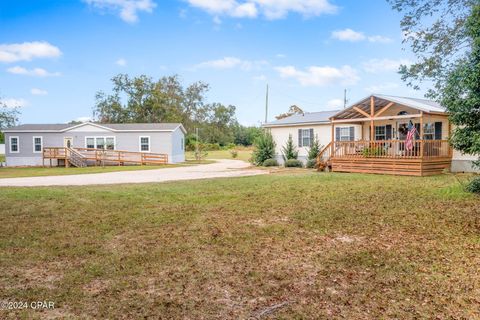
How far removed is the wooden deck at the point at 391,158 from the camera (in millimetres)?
15195

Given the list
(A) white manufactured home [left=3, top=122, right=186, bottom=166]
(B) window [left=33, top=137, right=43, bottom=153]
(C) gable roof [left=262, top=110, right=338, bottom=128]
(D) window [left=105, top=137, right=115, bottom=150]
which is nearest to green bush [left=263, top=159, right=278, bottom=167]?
(C) gable roof [left=262, top=110, right=338, bottom=128]

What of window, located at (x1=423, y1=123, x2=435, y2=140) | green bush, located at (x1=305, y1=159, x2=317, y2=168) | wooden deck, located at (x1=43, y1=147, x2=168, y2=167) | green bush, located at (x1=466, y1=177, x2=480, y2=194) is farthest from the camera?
wooden deck, located at (x1=43, y1=147, x2=168, y2=167)

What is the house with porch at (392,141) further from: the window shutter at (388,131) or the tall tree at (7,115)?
the tall tree at (7,115)

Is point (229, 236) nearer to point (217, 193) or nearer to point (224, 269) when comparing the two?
point (224, 269)

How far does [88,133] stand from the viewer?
96.5ft

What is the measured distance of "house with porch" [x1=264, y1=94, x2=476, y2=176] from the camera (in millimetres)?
15414

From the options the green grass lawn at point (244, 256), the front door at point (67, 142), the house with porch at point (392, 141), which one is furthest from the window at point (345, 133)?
the front door at point (67, 142)

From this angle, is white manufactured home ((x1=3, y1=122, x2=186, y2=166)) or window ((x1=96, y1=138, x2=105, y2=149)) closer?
white manufactured home ((x1=3, y1=122, x2=186, y2=166))

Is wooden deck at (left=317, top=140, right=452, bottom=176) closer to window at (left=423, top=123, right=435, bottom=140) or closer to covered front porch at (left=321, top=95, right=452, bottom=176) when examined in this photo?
covered front porch at (left=321, top=95, right=452, bottom=176)

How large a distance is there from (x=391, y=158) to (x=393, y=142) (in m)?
0.80

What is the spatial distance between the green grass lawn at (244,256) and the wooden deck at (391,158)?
19.1ft

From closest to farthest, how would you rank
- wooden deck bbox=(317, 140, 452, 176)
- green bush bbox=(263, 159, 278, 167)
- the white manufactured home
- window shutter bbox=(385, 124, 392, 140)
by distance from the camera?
wooden deck bbox=(317, 140, 452, 176) < window shutter bbox=(385, 124, 392, 140) < green bush bbox=(263, 159, 278, 167) < the white manufactured home

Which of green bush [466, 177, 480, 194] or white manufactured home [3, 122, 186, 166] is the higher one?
white manufactured home [3, 122, 186, 166]

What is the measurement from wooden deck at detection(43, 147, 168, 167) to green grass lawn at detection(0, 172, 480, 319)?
18917 millimetres
